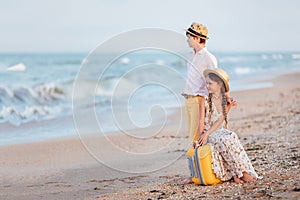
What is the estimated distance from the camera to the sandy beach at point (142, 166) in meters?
4.08

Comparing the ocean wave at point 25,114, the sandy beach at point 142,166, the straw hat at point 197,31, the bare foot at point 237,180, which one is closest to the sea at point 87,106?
the ocean wave at point 25,114

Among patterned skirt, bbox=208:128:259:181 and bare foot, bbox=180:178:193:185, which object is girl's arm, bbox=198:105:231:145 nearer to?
patterned skirt, bbox=208:128:259:181

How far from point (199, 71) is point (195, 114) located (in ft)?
1.29

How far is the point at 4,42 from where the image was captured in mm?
31953

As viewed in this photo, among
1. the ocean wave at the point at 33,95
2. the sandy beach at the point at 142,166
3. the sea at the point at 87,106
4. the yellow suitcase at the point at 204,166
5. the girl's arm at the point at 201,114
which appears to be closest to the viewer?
the sandy beach at the point at 142,166

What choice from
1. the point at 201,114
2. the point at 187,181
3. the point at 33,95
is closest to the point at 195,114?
the point at 201,114

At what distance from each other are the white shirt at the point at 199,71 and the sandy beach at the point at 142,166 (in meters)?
0.86

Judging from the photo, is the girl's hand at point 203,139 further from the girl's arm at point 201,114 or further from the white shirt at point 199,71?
the white shirt at point 199,71

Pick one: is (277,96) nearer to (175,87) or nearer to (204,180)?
(175,87)

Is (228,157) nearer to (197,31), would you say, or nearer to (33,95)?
(197,31)

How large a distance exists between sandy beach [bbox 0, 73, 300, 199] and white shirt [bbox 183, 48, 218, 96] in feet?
2.82

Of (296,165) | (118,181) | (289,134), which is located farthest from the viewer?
(289,134)

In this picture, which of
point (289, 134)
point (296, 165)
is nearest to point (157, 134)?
point (289, 134)

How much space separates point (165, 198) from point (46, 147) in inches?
134
